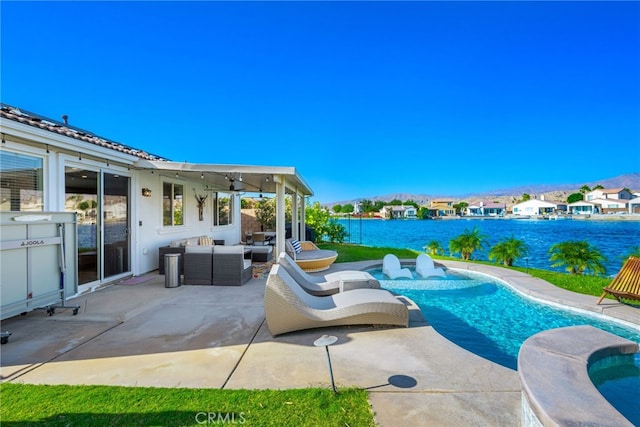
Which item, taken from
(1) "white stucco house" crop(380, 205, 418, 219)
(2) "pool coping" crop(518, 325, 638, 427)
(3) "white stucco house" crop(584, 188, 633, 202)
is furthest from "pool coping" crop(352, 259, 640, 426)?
(3) "white stucco house" crop(584, 188, 633, 202)

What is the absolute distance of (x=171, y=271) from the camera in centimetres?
684

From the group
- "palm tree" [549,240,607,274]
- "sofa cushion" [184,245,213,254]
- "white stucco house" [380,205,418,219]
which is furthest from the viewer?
"white stucco house" [380,205,418,219]

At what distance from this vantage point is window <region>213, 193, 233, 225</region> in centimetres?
1317

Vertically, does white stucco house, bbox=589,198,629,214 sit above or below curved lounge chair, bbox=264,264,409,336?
above

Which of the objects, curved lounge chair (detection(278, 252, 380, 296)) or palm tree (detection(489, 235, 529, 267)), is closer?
curved lounge chair (detection(278, 252, 380, 296))

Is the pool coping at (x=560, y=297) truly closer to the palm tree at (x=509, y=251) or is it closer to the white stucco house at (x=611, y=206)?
the palm tree at (x=509, y=251)

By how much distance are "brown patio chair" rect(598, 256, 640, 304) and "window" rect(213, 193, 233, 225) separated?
12.3 m

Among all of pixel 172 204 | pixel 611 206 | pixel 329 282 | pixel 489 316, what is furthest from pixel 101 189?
pixel 611 206

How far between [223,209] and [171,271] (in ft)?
23.9

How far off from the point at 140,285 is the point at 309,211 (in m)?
11.9

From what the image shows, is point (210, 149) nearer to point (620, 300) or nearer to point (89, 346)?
point (89, 346)

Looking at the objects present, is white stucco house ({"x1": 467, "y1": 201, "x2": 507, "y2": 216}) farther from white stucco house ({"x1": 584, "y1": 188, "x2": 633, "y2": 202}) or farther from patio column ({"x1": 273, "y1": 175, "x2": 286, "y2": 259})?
patio column ({"x1": 273, "y1": 175, "x2": 286, "y2": 259})

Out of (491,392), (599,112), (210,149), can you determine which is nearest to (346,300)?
(491,392)

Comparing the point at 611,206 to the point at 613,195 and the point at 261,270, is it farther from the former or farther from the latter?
the point at 261,270
